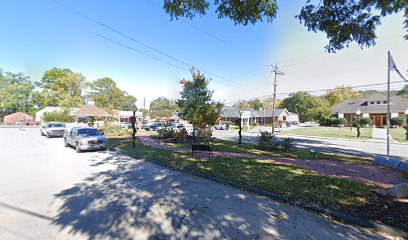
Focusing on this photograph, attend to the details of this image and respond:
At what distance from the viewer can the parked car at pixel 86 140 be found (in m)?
12.5

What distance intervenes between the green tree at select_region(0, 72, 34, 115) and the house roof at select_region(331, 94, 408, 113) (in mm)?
92980

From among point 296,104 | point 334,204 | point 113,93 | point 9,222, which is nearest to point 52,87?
point 113,93

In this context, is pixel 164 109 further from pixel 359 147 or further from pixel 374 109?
pixel 359 147

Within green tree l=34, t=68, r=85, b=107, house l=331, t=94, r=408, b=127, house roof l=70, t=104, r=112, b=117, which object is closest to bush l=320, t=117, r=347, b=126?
house l=331, t=94, r=408, b=127

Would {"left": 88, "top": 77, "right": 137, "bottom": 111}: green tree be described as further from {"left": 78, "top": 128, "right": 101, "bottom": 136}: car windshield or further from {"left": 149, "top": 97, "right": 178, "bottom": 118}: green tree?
{"left": 78, "top": 128, "right": 101, "bottom": 136}: car windshield

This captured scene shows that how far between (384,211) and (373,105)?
181 ft

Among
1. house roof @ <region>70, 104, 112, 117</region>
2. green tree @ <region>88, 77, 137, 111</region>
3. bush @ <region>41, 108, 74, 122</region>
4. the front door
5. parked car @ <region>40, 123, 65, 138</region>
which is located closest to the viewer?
→ parked car @ <region>40, 123, 65, 138</region>

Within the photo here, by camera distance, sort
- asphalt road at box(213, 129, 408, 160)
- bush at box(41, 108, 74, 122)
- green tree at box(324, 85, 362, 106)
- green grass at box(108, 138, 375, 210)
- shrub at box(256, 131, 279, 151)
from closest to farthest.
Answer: green grass at box(108, 138, 375, 210) < shrub at box(256, 131, 279, 151) < asphalt road at box(213, 129, 408, 160) < bush at box(41, 108, 74, 122) < green tree at box(324, 85, 362, 106)

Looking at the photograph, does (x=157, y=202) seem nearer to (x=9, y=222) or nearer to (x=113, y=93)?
(x=9, y=222)

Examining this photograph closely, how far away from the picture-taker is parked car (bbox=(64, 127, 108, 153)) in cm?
1252

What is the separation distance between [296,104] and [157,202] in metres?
87.5

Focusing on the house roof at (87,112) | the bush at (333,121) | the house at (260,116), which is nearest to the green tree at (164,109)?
the house at (260,116)

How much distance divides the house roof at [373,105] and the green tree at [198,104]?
143ft

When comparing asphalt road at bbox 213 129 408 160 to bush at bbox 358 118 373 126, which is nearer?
asphalt road at bbox 213 129 408 160
